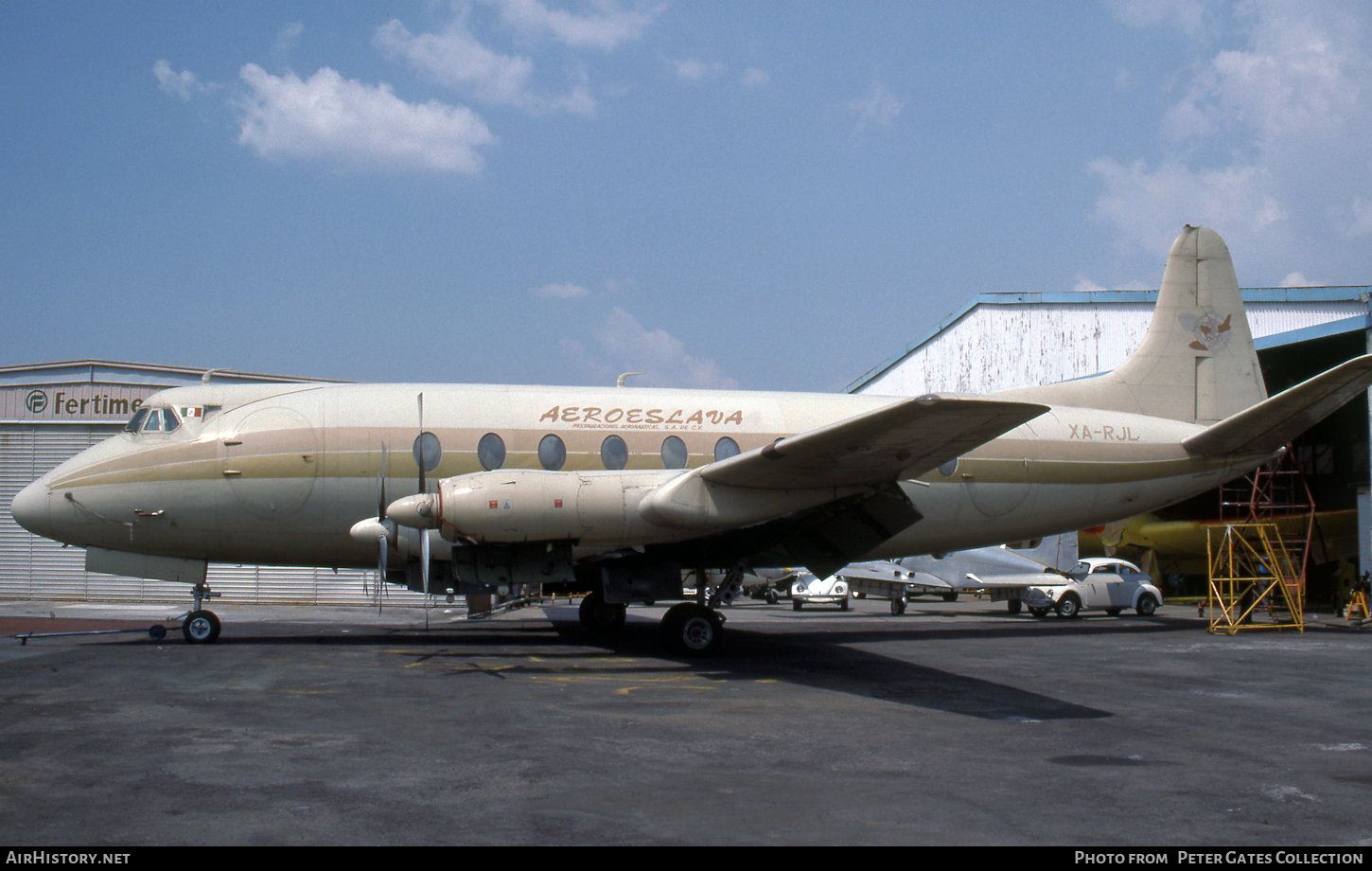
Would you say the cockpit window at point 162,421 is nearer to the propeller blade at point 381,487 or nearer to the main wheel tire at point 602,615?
the propeller blade at point 381,487

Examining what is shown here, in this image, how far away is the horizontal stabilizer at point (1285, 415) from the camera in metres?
13.6

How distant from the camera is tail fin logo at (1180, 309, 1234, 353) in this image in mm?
18562

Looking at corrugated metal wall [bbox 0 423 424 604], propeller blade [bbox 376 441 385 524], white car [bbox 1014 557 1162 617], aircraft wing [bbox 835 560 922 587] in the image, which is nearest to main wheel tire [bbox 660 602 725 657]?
propeller blade [bbox 376 441 385 524]

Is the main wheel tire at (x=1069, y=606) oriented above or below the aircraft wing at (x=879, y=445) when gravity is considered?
below

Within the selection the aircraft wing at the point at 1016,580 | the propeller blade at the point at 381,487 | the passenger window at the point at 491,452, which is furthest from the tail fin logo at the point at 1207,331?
the propeller blade at the point at 381,487

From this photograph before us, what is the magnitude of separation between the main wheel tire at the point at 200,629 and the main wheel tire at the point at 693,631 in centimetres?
707

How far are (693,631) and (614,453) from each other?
9.99ft

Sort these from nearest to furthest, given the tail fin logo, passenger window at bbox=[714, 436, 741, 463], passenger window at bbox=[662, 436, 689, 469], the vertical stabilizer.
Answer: passenger window at bbox=[662, 436, 689, 469]
passenger window at bbox=[714, 436, 741, 463]
the vertical stabilizer
the tail fin logo

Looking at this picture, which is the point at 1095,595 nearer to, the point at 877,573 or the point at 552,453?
the point at 877,573

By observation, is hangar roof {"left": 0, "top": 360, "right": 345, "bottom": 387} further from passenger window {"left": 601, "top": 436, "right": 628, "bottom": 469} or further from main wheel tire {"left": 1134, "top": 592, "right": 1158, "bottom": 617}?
main wheel tire {"left": 1134, "top": 592, "right": 1158, "bottom": 617}

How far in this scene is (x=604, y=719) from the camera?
8.97 metres

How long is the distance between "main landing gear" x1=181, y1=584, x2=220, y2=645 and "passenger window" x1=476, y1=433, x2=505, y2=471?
4.81m

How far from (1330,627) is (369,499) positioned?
20810mm

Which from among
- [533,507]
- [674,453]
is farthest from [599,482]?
[674,453]
